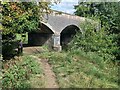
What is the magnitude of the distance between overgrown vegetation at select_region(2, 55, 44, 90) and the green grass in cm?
79

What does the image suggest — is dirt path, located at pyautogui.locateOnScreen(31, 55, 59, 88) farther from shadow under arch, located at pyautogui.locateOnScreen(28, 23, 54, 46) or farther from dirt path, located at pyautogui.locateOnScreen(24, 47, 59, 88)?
shadow under arch, located at pyautogui.locateOnScreen(28, 23, 54, 46)

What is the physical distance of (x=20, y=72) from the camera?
29.7ft

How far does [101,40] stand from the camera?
48.1 feet

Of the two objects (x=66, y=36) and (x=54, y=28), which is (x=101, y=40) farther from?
(x=66, y=36)

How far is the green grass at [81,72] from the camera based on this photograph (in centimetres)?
897

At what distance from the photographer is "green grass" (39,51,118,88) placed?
8.97m

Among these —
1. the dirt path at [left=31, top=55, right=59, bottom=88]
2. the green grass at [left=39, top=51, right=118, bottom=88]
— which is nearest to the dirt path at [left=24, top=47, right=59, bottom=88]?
the dirt path at [left=31, top=55, right=59, bottom=88]

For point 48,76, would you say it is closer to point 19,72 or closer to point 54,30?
point 19,72

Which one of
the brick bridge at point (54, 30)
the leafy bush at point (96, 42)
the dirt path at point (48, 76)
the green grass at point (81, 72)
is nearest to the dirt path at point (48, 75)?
the dirt path at point (48, 76)

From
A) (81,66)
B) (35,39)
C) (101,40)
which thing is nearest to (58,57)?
(81,66)

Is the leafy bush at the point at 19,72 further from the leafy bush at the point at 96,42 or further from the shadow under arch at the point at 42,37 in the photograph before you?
the shadow under arch at the point at 42,37

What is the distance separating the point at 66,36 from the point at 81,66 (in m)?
18.0

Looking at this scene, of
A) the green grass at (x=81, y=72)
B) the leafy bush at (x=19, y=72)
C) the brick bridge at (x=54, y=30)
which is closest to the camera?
the leafy bush at (x=19, y=72)

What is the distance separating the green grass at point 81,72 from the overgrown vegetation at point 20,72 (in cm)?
79
